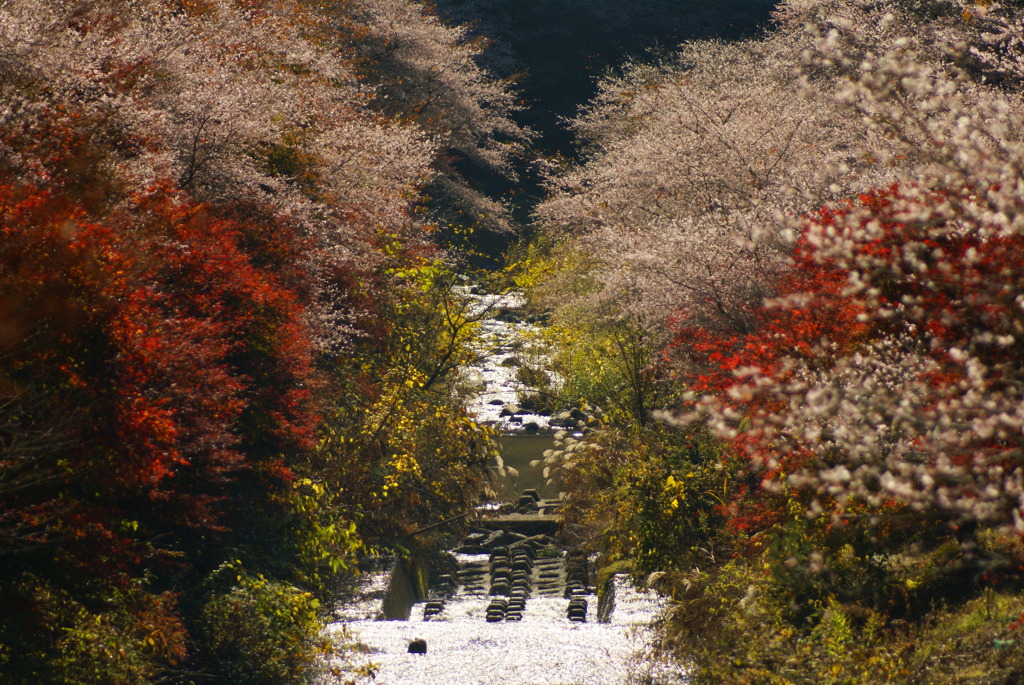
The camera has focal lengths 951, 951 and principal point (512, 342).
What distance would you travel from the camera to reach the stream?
9570 millimetres

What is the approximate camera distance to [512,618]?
47.6 feet

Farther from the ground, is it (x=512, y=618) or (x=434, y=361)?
(x=434, y=361)

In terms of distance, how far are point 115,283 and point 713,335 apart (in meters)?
7.69

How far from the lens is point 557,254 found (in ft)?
96.7

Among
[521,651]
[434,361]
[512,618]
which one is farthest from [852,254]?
[434,361]

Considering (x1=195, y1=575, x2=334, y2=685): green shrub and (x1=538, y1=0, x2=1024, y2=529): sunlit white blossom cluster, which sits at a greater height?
(x1=538, y1=0, x2=1024, y2=529): sunlit white blossom cluster

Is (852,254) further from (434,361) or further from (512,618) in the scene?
(434,361)

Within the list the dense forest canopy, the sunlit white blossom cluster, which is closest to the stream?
the dense forest canopy

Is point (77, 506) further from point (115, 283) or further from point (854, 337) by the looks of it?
point (854, 337)

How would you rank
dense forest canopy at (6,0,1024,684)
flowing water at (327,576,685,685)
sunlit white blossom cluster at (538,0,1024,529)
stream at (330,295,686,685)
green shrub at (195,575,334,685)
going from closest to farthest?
sunlit white blossom cluster at (538,0,1024,529) → dense forest canopy at (6,0,1024,684) → green shrub at (195,575,334,685) → flowing water at (327,576,685,685) → stream at (330,295,686,685)

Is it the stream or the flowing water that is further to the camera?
the stream

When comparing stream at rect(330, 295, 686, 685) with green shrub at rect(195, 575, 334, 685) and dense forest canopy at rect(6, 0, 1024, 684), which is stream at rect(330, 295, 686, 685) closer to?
dense forest canopy at rect(6, 0, 1024, 684)

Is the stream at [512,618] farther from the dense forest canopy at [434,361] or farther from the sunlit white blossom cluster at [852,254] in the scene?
the sunlit white blossom cluster at [852,254]

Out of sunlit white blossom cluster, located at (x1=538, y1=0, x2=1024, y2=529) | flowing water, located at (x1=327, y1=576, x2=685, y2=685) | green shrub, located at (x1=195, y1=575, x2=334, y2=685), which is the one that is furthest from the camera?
flowing water, located at (x1=327, y1=576, x2=685, y2=685)
